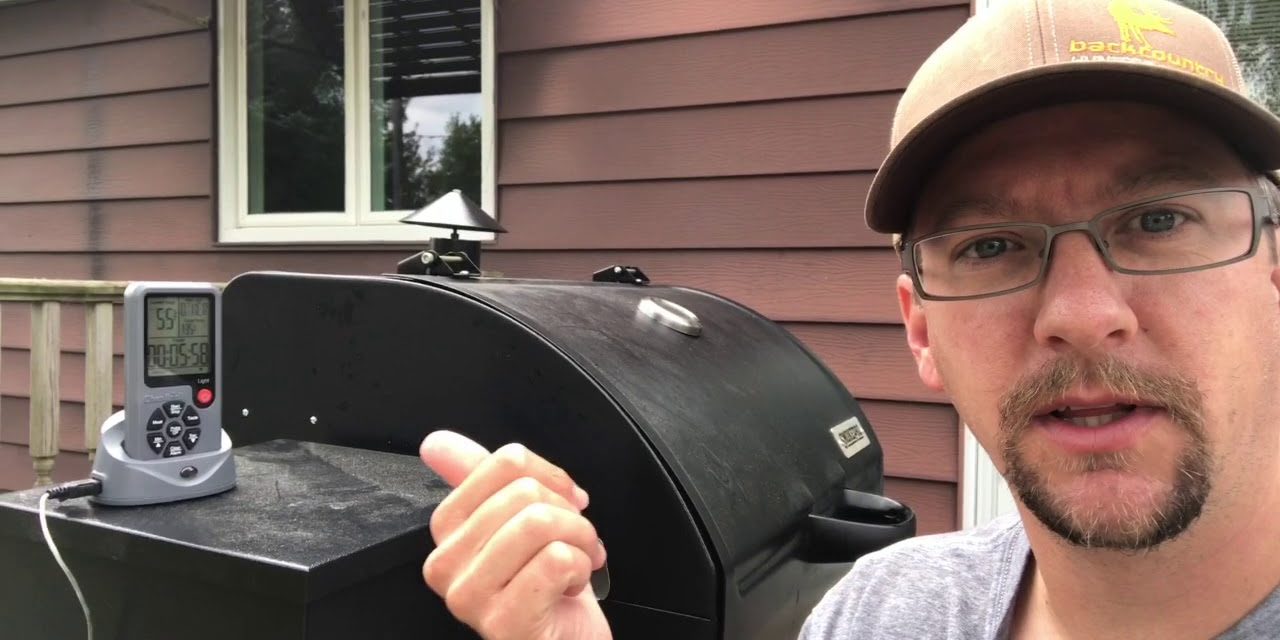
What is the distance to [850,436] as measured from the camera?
5.38ft

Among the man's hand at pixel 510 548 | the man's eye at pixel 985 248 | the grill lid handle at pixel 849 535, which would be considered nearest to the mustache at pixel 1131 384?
the man's eye at pixel 985 248

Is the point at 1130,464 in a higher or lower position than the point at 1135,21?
lower

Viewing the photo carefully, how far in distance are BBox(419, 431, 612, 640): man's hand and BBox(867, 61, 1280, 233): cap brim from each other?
48cm

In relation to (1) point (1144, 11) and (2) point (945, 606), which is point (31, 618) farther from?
(1) point (1144, 11)

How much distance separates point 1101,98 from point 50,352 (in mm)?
2908

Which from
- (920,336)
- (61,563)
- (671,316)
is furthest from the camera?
(671,316)

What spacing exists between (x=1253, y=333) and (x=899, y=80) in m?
1.67

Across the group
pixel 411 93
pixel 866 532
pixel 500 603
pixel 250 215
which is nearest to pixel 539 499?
pixel 500 603

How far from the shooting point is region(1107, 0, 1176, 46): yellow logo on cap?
78 centimetres

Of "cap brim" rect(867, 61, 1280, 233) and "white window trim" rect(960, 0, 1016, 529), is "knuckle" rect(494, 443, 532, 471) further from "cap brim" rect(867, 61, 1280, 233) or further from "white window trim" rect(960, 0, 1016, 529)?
"white window trim" rect(960, 0, 1016, 529)

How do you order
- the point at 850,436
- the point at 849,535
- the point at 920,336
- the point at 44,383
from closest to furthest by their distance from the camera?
the point at 920,336
the point at 849,535
the point at 850,436
the point at 44,383

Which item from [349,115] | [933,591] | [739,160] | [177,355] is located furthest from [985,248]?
[349,115]

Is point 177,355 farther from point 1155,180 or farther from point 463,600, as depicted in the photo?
point 1155,180

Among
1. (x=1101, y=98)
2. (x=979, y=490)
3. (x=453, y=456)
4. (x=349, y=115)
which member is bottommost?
(x=979, y=490)
